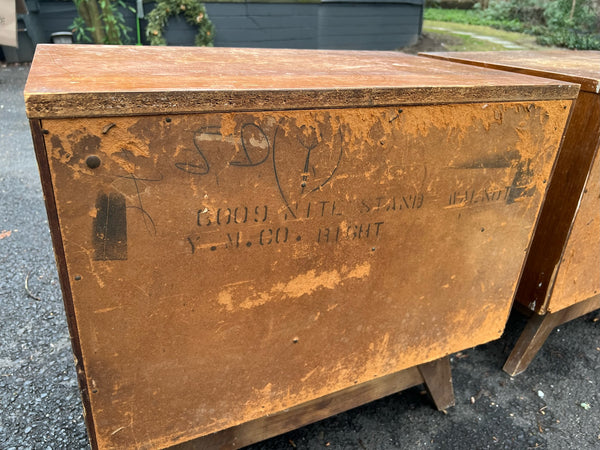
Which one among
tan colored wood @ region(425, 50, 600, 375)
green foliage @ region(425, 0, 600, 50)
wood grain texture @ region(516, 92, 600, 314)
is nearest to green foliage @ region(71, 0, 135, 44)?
tan colored wood @ region(425, 50, 600, 375)

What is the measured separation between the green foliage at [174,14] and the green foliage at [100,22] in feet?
1.20

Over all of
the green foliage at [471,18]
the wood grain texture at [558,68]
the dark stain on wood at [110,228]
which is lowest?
the green foliage at [471,18]

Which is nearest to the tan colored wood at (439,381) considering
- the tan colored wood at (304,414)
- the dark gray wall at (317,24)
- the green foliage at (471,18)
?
the tan colored wood at (304,414)

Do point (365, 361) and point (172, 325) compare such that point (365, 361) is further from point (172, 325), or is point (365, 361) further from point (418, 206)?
point (172, 325)

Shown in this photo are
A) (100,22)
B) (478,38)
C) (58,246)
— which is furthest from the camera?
(478,38)

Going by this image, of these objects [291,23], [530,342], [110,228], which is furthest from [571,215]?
[291,23]

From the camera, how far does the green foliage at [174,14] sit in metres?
6.78

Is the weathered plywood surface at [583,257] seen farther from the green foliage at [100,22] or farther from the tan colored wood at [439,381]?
the green foliage at [100,22]

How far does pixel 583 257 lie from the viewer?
192 centimetres

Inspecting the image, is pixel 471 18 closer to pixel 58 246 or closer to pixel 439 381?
pixel 439 381

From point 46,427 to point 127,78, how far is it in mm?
1434

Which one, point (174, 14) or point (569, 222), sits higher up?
point (174, 14)

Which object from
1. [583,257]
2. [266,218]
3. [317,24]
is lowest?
[583,257]

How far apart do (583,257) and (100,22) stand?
22.6 feet
